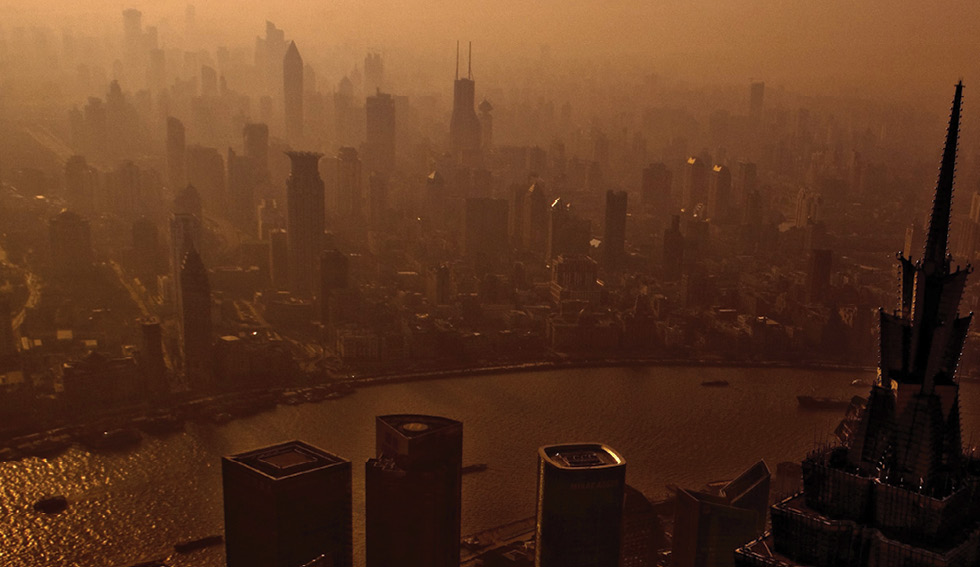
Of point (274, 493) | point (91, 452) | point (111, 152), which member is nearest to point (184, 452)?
point (91, 452)

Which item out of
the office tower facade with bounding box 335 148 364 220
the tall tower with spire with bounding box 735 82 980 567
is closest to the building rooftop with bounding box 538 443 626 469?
the tall tower with spire with bounding box 735 82 980 567

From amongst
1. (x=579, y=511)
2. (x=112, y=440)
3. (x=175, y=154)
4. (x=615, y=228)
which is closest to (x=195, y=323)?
(x=112, y=440)

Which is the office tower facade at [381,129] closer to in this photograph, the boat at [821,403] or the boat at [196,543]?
the boat at [821,403]

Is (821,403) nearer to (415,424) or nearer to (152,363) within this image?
(415,424)

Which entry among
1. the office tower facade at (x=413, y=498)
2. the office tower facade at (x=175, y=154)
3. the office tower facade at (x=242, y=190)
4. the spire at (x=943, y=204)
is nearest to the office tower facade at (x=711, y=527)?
the office tower facade at (x=413, y=498)

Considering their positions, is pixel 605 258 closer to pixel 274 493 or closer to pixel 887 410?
pixel 274 493

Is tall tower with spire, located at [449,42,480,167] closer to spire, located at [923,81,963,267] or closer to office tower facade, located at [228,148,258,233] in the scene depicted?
office tower facade, located at [228,148,258,233]
